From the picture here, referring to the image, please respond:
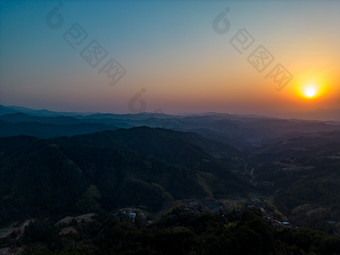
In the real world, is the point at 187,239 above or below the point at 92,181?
above

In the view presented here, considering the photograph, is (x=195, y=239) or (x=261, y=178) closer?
(x=195, y=239)

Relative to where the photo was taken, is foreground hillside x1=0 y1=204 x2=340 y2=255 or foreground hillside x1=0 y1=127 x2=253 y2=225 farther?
foreground hillside x1=0 y1=127 x2=253 y2=225

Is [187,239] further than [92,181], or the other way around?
[92,181]

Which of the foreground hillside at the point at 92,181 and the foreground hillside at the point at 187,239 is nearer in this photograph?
the foreground hillside at the point at 187,239

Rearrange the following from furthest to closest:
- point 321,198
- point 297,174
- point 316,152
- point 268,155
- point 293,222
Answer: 1. point 268,155
2. point 316,152
3. point 297,174
4. point 321,198
5. point 293,222

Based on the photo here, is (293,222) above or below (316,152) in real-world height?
below

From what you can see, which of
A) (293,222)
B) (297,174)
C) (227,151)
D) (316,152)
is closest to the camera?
(293,222)

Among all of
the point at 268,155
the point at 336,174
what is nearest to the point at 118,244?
the point at 336,174

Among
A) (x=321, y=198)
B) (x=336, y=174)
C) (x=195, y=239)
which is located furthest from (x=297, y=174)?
(x=195, y=239)

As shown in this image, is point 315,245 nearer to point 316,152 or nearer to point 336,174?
point 336,174
